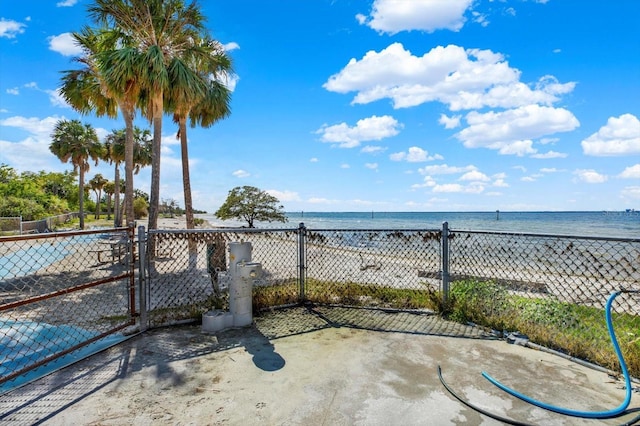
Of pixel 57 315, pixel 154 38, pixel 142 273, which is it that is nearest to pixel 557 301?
pixel 142 273

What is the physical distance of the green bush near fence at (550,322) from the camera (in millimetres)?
3732

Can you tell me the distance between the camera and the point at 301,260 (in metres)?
6.00

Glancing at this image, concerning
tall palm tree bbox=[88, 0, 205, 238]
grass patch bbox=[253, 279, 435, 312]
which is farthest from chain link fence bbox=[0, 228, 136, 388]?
tall palm tree bbox=[88, 0, 205, 238]

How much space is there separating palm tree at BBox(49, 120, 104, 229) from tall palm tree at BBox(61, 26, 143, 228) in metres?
22.3

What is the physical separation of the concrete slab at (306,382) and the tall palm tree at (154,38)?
9.00 metres

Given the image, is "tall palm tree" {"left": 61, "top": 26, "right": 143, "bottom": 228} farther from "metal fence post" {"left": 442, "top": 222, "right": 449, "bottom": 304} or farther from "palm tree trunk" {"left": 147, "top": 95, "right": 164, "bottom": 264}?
"metal fence post" {"left": 442, "top": 222, "right": 449, "bottom": 304}

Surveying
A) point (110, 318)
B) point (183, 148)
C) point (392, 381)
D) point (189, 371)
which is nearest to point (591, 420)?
point (392, 381)

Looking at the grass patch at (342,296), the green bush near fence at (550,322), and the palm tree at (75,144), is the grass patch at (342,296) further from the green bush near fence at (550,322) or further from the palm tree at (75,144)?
the palm tree at (75,144)

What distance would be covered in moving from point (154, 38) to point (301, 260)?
9.98m

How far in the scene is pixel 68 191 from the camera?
2296 inches

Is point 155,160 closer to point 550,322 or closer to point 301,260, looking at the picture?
point 301,260

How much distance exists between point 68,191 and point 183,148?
189 feet

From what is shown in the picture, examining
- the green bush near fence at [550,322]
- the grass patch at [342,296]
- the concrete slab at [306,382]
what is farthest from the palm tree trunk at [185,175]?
the green bush near fence at [550,322]

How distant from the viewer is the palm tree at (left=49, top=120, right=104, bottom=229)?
1287 inches
